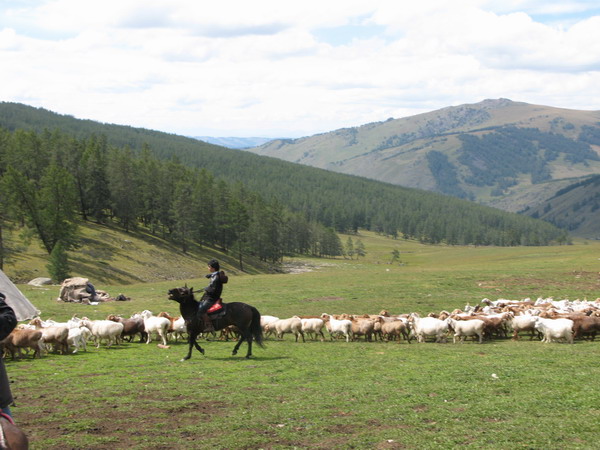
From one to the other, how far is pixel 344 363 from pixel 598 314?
14.8m

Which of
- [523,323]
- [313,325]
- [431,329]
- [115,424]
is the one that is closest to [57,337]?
[115,424]

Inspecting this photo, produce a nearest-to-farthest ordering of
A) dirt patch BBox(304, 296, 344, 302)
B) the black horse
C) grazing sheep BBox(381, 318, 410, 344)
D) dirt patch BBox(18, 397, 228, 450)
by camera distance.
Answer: dirt patch BBox(18, 397, 228, 450) < the black horse < grazing sheep BBox(381, 318, 410, 344) < dirt patch BBox(304, 296, 344, 302)

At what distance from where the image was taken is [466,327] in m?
24.1

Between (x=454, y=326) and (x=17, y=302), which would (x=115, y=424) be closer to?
(x=17, y=302)

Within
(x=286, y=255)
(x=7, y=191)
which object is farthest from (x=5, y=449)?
(x=286, y=255)

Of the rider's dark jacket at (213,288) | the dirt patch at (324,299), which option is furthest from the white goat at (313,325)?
the dirt patch at (324,299)

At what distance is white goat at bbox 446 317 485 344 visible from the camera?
23.9 metres

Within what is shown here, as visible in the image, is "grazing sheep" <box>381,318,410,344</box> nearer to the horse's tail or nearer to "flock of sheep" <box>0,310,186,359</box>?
the horse's tail

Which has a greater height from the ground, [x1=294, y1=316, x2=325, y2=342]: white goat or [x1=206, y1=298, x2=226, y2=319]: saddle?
[x1=206, y1=298, x2=226, y2=319]: saddle

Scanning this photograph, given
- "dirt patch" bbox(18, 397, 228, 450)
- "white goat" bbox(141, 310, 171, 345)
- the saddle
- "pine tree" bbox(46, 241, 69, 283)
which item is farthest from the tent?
"pine tree" bbox(46, 241, 69, 283)

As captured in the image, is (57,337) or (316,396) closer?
(316,396)

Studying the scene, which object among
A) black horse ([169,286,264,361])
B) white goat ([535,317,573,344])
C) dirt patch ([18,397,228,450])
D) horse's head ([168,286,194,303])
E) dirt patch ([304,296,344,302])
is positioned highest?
horse's head ([168,286,194,303])

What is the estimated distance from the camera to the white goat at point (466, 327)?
23.9m

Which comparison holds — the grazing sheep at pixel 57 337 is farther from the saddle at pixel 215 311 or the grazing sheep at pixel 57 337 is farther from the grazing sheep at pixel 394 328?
the grazing sheep at pixel 394 328
